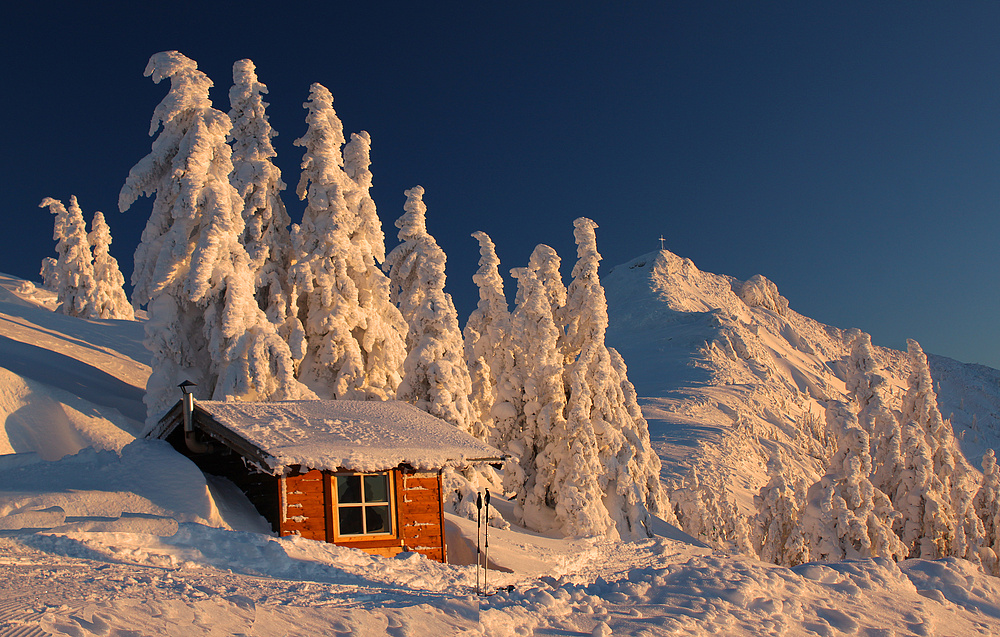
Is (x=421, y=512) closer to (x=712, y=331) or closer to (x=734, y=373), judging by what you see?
(x=734, y=373)

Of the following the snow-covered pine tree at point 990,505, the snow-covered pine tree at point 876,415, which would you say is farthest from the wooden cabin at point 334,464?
the snow-covered pine tree at point 990,505

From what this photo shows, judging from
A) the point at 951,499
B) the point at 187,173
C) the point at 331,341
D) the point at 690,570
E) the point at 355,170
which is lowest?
the point at 951,499

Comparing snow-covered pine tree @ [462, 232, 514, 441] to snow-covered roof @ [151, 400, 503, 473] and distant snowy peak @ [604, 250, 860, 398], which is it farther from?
distant snowy peak @ [604, 250, 860, 398]

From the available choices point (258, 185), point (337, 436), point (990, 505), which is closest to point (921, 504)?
point (990, 505)

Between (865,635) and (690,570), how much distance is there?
7.75 ft

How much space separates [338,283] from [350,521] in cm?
1261

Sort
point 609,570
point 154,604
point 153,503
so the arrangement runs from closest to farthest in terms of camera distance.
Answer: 1. point 154,604
2. point 153,503
3. point 609,570

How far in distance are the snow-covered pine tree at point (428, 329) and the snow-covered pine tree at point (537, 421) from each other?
2265 mm

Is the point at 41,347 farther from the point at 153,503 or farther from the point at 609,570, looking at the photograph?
the point at 609,570

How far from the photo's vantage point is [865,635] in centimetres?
868

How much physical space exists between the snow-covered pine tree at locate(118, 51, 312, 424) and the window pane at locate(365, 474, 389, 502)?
8371 mm

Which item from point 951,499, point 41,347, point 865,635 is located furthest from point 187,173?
point 951,499

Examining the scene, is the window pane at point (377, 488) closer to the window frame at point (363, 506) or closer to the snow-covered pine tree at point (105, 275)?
the window frame at point (363, 506)

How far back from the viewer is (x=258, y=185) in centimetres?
2627
